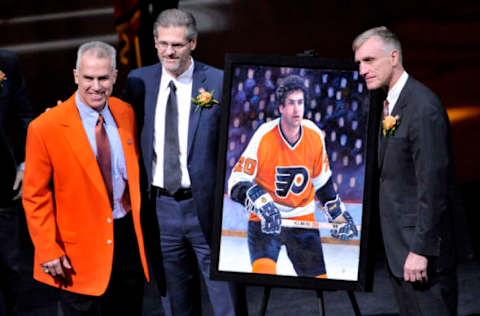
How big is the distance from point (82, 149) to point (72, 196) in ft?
0.69

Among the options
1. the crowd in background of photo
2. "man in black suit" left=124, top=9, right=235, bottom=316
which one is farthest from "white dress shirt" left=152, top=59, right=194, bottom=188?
the crowd in background of photo

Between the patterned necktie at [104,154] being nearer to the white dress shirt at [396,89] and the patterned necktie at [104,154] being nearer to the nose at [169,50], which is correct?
the nose at [169,50]

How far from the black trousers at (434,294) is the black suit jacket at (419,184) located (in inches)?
1.8

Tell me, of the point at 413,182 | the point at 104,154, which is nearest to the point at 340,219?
the point at 413,182

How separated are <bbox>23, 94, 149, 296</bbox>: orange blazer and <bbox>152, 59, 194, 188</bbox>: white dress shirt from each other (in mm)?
104

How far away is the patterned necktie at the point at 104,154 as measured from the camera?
10.7 ft

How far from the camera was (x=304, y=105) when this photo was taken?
123 inches

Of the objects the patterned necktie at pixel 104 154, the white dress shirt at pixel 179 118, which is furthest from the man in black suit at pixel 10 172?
the white dress shirt at pixel 179 118

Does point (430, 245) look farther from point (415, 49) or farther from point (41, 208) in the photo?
point (415, 49)

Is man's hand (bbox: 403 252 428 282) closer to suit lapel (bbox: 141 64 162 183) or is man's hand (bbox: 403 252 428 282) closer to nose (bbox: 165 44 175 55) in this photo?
suit lapel (bbox: 141 64 162 183)

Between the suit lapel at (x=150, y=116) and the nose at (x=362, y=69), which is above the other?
the nose at (x=362, y=69)

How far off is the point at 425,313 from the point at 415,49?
14.6 ft

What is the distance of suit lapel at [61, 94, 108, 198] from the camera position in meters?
3.20

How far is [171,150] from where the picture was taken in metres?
3.33
